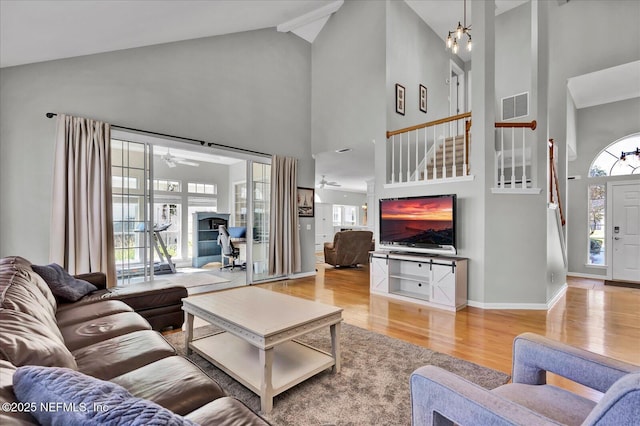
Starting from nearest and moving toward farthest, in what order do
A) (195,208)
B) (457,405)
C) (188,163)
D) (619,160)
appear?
(457,405) → (619,160) → (188,163) → (195,208)

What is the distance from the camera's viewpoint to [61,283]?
255 cm

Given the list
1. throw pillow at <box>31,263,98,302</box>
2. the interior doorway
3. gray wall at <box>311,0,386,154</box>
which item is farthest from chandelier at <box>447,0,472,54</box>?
throw pillow at <box>31,263,98,302</box>

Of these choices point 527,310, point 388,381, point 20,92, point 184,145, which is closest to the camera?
point 388,381

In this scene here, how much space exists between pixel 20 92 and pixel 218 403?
165 inches

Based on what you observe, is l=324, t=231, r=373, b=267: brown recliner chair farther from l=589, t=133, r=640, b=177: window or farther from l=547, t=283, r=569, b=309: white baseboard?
l=589, t=133, r=640, b=177: window

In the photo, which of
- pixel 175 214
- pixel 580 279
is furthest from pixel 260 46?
pixel 580 279

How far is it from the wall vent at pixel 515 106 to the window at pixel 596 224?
2.28 meters

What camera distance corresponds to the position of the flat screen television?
409 centimetres

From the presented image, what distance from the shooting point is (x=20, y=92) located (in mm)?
3291

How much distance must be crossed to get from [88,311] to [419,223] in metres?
3.96

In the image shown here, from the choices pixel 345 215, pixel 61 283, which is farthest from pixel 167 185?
pixel 345 215

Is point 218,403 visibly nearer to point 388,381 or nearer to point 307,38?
point 388,381

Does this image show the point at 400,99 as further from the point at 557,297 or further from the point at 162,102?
the point at 557,297

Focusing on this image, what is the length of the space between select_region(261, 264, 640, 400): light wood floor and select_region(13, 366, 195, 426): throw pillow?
8.44 feet
